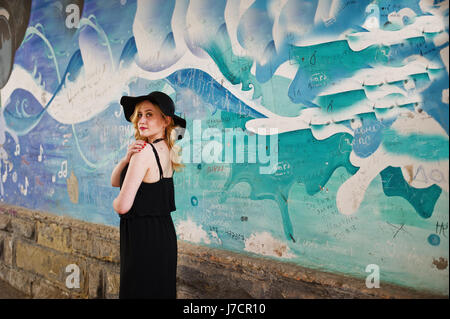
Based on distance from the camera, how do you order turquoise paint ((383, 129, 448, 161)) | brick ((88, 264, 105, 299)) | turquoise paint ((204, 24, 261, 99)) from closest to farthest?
turquoise paint ((383, 129, 448, 161))
turquoise paint ((204, 24, 261, 99))
brick ((88, 264, 105, 299))

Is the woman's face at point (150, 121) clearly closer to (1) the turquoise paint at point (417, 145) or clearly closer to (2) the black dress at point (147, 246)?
(2) the black dress at point (147, 246)

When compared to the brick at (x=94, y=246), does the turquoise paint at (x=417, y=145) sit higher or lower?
higher

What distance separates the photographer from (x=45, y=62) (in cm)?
471

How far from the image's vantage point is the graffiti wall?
85.4 inches

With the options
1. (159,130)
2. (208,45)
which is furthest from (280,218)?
(208,45)

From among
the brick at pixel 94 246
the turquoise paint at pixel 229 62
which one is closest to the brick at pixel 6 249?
the brick at pixel 94 246

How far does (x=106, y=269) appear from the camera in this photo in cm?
382

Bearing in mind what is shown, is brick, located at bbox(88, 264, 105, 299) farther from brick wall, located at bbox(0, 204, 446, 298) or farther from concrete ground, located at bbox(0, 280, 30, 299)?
concrete ground, located at bbox(0, 280, 30, 299)

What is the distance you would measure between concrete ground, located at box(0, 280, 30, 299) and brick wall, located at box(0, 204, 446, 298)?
6 cm

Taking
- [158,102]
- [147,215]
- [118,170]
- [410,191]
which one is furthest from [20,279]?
[410,191]

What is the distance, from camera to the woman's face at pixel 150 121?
257 centimetres

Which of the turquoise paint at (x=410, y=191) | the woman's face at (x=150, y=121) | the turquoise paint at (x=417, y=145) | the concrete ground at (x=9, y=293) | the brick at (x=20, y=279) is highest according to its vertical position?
the woman's face at (x=150, y=121)

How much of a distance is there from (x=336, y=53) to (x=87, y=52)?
278 cm

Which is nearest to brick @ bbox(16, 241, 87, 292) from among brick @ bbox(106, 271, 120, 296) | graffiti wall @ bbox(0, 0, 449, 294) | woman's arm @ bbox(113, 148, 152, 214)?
brick @ bbox(106, 271, 120, 296)
